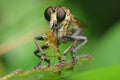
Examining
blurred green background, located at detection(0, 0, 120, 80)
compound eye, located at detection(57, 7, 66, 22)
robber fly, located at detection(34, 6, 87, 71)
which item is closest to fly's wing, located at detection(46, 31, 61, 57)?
robber fly, located at detection(34, 6, 87, 71)

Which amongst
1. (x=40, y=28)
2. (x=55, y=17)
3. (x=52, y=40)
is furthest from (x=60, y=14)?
(x=40, y=28)

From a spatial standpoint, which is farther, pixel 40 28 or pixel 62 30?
pixel 40 28

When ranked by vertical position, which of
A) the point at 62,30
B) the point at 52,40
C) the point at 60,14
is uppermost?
the point at 60,14

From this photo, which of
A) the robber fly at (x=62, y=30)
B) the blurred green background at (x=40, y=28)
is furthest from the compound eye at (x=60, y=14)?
the blurred green background at (x=40, y=28)

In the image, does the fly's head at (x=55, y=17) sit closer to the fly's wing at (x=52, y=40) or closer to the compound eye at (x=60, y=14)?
the compound eye at (x=60, y=14)

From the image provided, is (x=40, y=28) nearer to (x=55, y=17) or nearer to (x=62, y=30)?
(x=62, y=30)

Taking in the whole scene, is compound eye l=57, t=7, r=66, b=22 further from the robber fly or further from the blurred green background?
the blurred green background
